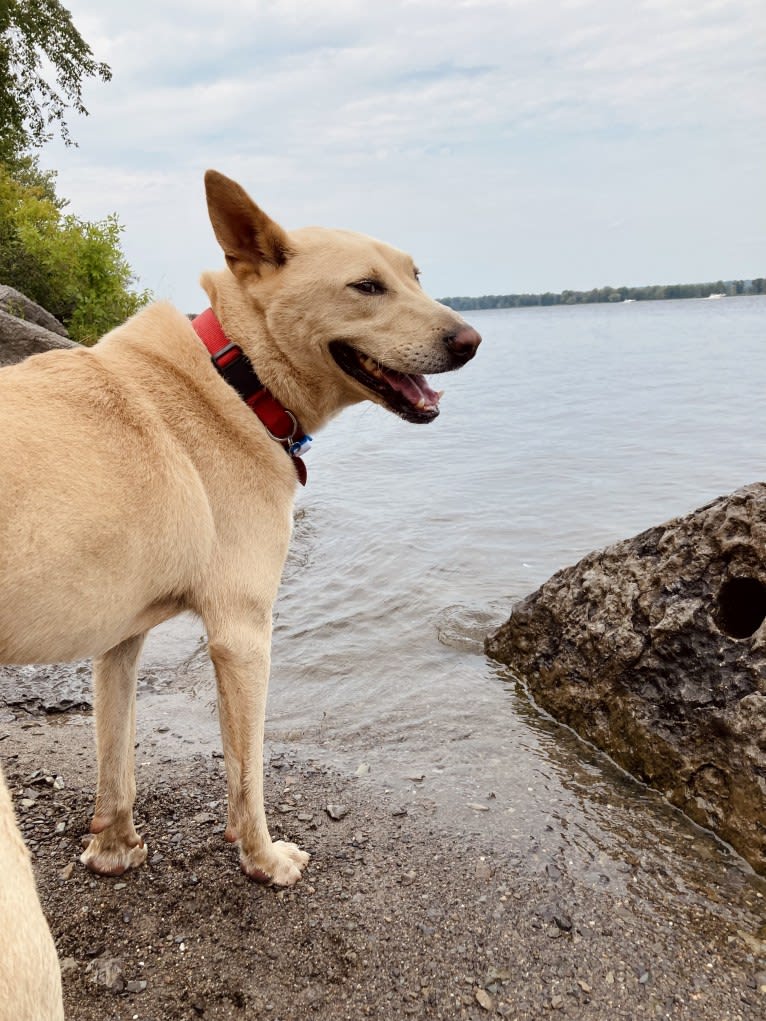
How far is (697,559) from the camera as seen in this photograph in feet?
13.4

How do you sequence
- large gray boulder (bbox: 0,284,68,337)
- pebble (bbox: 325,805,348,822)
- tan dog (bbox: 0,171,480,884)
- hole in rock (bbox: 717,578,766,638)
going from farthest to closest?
large gray boulder (bbox: 0,284,68,337) → hole in rock (bbox: 717,578,766,638) → pebble (bbox: 325,805,348,822) → tan dog (bbox: 0,171,480,884)

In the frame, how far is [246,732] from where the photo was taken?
10.3ft

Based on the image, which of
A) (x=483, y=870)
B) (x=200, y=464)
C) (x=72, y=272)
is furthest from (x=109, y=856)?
(x=72, y=272)

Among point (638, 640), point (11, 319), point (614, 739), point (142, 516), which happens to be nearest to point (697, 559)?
point (638, 640)

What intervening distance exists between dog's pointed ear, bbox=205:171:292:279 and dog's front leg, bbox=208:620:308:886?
5.40ft

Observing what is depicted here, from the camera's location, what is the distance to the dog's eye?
3549 millimetres

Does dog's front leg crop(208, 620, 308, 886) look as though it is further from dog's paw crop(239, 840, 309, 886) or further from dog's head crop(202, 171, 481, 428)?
dog's head crop(202, 171, 481, 428)

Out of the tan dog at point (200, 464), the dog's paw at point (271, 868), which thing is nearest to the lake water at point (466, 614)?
the dog's paw at point (271, 868)

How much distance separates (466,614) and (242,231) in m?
4.34

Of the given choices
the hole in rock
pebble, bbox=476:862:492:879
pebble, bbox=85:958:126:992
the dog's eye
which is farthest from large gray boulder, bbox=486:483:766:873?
pebble, bbox=85:958:126:992

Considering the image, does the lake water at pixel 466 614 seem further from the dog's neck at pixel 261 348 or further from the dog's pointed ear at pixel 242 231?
the dog's pointed ear at pixel 242 231

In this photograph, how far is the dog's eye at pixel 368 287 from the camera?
3.55 metres

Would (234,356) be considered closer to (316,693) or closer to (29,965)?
(29,965)

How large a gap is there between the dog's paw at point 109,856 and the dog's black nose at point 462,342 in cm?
273
